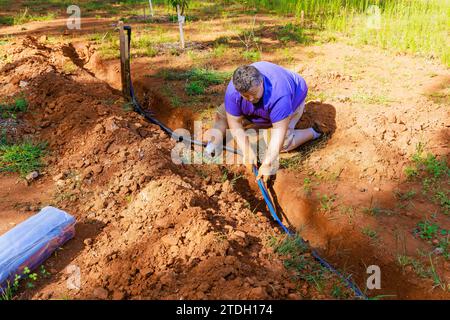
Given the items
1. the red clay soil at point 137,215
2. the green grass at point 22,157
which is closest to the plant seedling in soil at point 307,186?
the red clay soil at point 137,215

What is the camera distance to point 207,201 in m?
3.13

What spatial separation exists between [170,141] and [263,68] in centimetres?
122

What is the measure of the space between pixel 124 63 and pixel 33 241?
8.55 ft

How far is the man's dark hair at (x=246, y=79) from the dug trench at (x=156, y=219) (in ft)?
2.87

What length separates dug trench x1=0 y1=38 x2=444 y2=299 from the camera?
2.35 metres

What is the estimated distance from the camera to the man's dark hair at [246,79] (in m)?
2.94

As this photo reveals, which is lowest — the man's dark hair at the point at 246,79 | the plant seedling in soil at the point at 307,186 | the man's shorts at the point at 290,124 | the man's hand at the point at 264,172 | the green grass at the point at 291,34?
the plant seedling in soil at the point at 307,186

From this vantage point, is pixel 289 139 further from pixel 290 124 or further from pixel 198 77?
pixel 198 77

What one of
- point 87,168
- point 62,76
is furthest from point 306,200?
point 62,76

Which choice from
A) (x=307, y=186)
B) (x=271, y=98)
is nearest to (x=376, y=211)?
(x=307, y=186)

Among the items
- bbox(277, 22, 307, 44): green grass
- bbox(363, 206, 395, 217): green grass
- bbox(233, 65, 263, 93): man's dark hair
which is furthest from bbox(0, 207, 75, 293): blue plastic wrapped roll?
bbox(277, 22, 307, 44): green grass

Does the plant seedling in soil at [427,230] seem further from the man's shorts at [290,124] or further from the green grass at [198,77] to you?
the green grass at [198,77]
